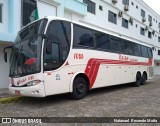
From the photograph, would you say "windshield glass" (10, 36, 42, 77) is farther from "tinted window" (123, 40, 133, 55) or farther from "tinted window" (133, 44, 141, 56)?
"tinted window" (133, 44, 141, 56)

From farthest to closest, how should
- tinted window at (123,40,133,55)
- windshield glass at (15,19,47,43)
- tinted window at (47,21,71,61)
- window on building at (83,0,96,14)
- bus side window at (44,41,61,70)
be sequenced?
window on building at (83,0,96,14) < tinted window at (123,40,133,55) < tinted window at (47,21,71,61) < windshield glass at (15,19,47,43) < bus side window at (44,41,61,70)

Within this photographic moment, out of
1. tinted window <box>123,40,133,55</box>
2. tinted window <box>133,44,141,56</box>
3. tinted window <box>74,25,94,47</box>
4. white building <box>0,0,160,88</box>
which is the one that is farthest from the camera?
tinted window <box>133,44,141,56</box>

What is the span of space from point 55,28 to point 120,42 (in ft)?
18.6

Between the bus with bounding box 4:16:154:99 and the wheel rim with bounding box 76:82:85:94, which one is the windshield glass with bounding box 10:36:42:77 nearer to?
the bus with bounding box 4:16:154:99

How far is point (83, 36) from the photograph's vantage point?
9180mm

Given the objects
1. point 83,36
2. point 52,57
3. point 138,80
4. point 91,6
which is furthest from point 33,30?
point 91,6

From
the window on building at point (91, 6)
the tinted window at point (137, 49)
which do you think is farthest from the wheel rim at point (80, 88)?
the window on building at point (91, 6)

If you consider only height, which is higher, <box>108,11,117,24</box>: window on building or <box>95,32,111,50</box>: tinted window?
<box>108,11,117,24</box>: window on building

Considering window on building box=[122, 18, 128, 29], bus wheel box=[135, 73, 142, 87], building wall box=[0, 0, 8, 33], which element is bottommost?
bus wheel box=[135, 73, 142, 87]

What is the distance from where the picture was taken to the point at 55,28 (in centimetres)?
783

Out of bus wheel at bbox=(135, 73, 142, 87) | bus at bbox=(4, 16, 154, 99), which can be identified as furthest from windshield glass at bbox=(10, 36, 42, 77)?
bus wheel at bbox=(135, 73, 142, 87)

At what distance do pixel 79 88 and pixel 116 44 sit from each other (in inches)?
175

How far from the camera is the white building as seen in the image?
1260cm

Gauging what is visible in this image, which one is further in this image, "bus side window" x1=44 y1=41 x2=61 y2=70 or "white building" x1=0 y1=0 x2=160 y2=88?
"white building" x1=0 y1=0 x2=160 y2=88
